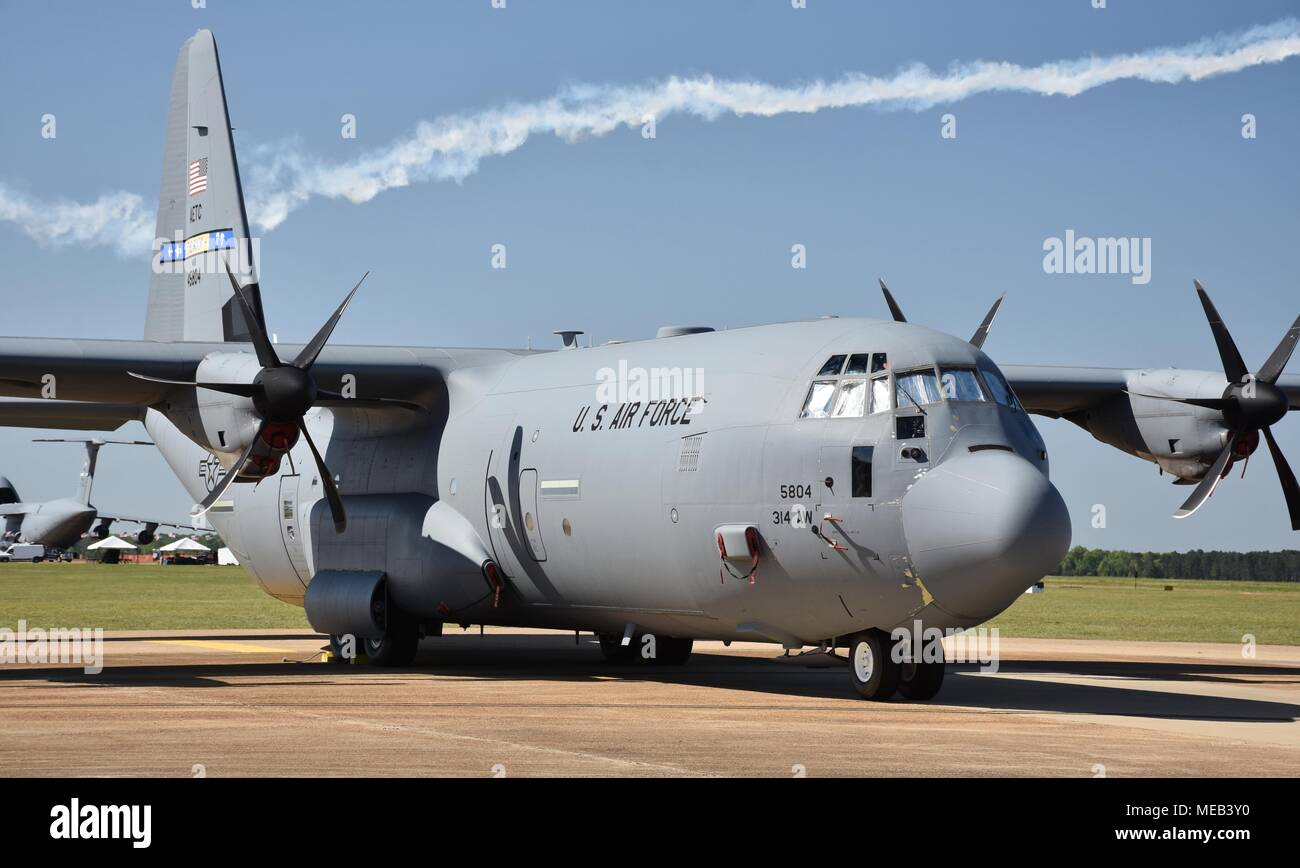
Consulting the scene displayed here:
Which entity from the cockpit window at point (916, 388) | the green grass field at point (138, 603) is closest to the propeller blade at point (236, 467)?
the cockpit window at point (916, 388)

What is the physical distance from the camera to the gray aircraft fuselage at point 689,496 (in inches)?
599

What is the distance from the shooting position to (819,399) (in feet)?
54.4

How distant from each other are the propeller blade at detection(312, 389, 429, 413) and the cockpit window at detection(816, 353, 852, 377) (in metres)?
6.92

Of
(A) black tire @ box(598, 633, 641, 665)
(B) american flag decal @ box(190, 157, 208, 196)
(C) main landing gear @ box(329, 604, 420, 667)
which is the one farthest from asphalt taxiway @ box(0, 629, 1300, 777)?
(B) american flag decal @ box(190, 157, 208, 196)

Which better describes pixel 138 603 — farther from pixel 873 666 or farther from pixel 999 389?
pixel 999 389

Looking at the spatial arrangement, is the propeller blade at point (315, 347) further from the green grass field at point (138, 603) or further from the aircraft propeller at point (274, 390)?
the green grass field at point (138, 603)

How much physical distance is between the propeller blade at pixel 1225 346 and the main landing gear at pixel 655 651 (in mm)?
8842

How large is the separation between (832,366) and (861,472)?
151 cm

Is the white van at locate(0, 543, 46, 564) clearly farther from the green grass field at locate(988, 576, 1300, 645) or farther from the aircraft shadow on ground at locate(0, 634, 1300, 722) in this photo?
the aircraft shadow on ground at locate(0, 634, 1300, 722)

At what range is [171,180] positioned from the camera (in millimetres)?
27516

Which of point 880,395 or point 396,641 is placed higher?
point 880,395

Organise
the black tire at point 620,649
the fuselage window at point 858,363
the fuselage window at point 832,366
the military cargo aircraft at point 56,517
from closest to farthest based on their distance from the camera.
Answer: the fuselage window at point 858,363 → the fuselage window at point 832,366 → the black tire at point 620,649 → the military cargo aircraft at point 56,517

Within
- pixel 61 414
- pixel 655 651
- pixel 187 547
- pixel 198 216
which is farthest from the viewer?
pixel 187 547

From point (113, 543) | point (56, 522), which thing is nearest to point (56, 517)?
point (56, 522)
